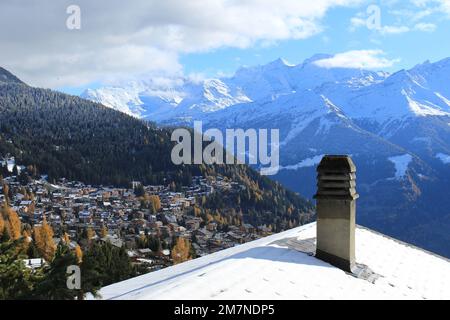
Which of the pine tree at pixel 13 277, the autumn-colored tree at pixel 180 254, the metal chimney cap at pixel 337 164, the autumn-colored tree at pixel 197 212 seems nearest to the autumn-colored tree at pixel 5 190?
the autumn-colored tree at pixel 197 212

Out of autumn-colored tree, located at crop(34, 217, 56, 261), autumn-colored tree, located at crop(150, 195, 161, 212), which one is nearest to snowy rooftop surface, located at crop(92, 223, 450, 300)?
autumn-colored tree, located at crop(34, 217, 56, 261)

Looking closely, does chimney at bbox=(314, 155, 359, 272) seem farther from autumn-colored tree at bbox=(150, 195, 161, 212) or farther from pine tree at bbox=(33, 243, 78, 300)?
autumn-colored tree at bbox=(150, 195, 161, 212)

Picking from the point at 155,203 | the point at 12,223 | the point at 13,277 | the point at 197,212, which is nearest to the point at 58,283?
the point at 13,277

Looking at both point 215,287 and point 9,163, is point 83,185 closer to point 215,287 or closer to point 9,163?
point 9,163

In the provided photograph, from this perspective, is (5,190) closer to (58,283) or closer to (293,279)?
(58,283)

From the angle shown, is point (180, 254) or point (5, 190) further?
point (5, 190)

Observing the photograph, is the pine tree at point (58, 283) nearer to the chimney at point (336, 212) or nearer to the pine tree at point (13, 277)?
the pine tree at point (13, 277)
